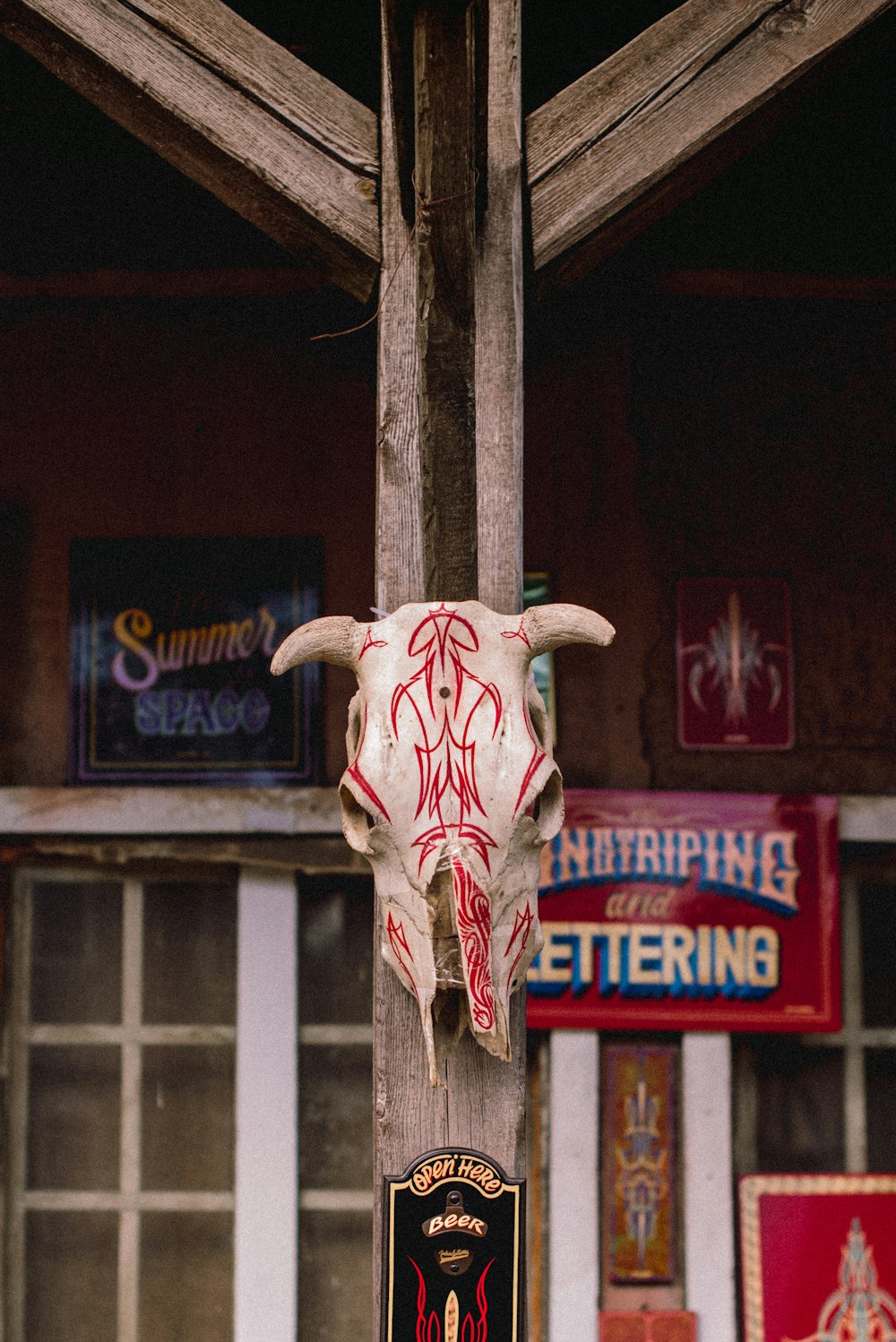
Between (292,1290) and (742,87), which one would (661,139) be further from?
(292,1290)

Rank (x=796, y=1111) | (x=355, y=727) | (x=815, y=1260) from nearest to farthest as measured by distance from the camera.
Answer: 1. (x=355, y=727)
2. (x=815, y=1260)
3. (x=796, y=1111)

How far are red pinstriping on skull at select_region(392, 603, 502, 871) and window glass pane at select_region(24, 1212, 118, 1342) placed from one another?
7.95 ft

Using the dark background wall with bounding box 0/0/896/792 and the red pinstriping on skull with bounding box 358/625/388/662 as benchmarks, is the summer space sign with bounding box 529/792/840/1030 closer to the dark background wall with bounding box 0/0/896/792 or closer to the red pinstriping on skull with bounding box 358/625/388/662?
the dark background wall with bounding box 0/0/896/792

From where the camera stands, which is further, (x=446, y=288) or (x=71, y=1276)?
(x=71, y=1276)

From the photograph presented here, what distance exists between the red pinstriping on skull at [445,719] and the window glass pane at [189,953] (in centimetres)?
197

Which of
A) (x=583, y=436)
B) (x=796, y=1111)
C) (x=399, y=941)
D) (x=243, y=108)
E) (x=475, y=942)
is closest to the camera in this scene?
(x=475, y=942)

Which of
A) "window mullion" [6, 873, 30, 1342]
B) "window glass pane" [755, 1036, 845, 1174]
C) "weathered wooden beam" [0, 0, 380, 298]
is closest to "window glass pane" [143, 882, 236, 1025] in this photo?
"window mullion" [6, 873, 30, 1342]

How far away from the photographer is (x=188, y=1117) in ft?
11.6

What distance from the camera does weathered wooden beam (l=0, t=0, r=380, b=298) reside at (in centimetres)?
202

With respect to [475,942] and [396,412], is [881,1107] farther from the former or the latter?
[396,412]

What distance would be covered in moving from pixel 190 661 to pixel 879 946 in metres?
2.19

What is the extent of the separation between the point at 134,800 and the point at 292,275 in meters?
1.61

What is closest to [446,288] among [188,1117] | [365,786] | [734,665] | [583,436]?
[365,786]

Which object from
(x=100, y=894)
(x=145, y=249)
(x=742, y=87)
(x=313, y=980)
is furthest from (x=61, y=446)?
(x=742, y=87)
